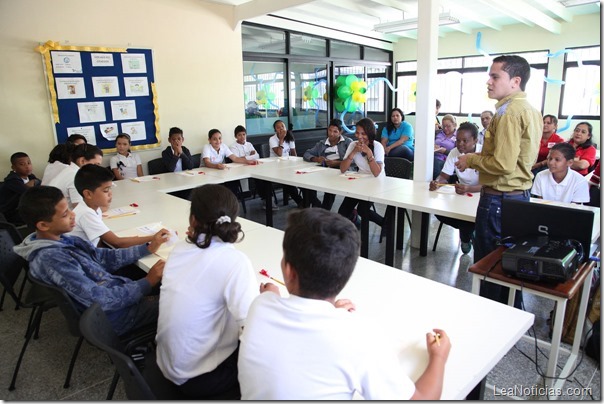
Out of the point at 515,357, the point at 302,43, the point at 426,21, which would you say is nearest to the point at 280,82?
the point at 302,43

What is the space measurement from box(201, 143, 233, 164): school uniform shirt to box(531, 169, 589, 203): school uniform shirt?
11.4 feet

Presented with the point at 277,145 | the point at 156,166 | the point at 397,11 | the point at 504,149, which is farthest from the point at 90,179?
the point at 397,11

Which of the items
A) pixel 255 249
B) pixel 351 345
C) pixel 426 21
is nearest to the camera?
pixel 351 345

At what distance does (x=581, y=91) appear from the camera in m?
7.42

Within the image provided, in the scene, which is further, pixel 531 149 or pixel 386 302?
pixel 531 149

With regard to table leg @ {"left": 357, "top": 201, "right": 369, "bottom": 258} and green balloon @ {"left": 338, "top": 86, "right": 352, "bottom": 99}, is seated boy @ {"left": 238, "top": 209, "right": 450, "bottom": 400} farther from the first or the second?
green balloon @ {"left": 338, "top": 86, "right": 352, "bottom": 99}

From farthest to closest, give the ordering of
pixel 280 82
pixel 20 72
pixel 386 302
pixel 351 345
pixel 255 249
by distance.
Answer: pixel 280 82 < pixel 20 72 < pixel 255 249 < pixel 386 302 < pixel 351 345

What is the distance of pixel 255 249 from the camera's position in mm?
2117

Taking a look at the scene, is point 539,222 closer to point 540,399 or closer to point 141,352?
point 540,399

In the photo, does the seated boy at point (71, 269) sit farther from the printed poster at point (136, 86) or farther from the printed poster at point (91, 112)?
the printed poster at point (136, 86)

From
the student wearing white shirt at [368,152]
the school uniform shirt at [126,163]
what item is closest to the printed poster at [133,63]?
the school uniform shirt at [126,163]

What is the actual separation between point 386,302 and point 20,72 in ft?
14.4

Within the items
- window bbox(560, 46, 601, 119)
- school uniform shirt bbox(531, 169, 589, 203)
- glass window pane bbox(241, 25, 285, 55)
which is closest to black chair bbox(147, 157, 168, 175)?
glass window pane bbox(241, 25, 285, 55)

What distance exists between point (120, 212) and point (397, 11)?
5.91 m
